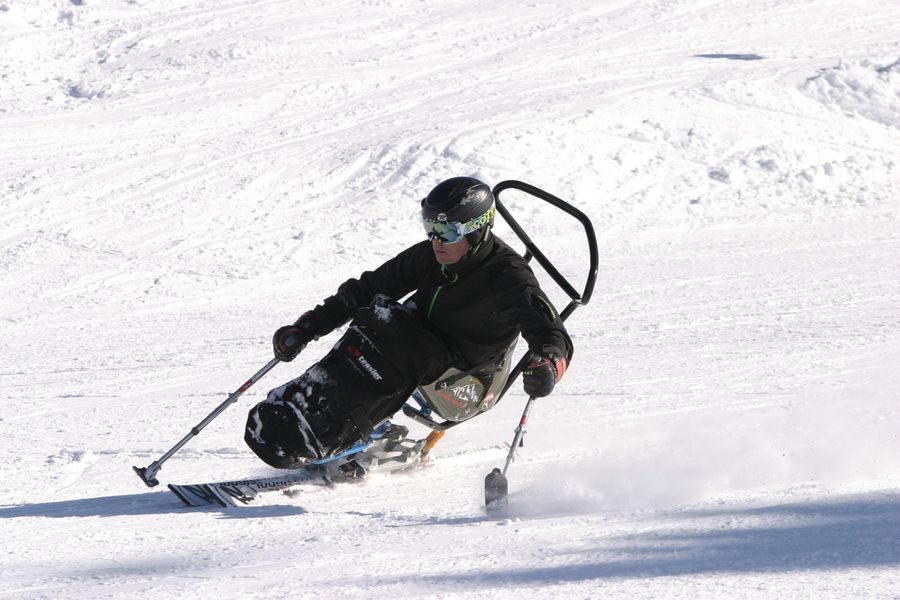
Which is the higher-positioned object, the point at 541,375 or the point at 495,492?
the point at 541,375

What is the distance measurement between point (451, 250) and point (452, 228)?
0.15m

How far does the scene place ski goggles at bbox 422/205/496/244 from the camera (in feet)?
17.6

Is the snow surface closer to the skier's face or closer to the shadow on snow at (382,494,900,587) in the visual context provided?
the shadow on snow at (382,494,900,587)

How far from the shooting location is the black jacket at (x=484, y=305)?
5.25m

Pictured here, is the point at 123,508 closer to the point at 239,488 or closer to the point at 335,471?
the point at 239,488

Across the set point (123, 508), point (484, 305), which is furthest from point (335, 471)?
point (484, 305)

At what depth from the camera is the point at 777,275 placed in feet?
38.1

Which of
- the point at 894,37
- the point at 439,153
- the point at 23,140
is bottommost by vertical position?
the point at 894,37

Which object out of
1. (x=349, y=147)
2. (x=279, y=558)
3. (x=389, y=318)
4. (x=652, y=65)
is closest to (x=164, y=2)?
(x=349, y=147)

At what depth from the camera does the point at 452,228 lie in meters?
5.37

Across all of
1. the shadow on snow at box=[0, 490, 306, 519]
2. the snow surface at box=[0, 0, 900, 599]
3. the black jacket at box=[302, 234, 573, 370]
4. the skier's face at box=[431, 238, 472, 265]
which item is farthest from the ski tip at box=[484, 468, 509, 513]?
the skier's face at box=[431, 238, 472, 265]

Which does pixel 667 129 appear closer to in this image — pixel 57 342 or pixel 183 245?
pixel 183 245

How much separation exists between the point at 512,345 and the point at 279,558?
2.04 m

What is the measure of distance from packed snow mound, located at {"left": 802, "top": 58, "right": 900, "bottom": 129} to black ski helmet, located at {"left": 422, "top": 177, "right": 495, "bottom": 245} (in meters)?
13.5
